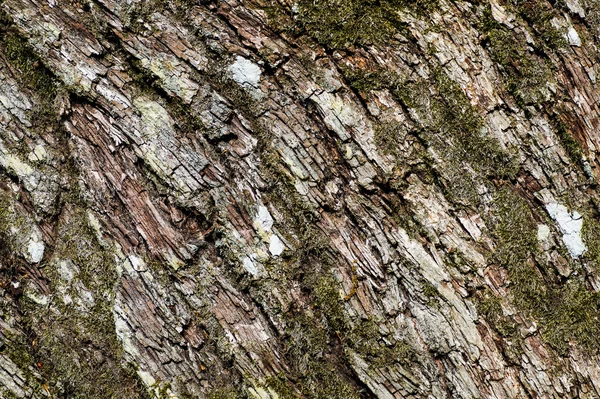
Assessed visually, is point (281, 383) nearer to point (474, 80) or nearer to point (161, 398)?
point (161, 398)

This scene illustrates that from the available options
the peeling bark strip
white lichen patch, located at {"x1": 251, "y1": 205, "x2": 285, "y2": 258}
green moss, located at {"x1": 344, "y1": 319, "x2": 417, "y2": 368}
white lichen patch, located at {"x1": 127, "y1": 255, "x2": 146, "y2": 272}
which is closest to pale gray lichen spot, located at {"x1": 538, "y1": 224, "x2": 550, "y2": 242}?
the peeling bark strip

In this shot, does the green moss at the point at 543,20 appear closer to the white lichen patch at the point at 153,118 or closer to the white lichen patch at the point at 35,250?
the white lichen patch at the point at 153,118

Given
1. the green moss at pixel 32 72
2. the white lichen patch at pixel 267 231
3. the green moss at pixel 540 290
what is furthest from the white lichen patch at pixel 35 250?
the green moss at pixel 540 290

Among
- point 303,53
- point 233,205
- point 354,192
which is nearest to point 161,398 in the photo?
point 233,205

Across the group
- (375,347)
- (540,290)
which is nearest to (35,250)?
(375,347)

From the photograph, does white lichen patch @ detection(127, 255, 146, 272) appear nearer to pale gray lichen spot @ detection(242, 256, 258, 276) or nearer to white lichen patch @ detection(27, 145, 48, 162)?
pale gray lichen spot @ detection(242, 256, 258, 276)

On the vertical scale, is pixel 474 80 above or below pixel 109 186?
above
